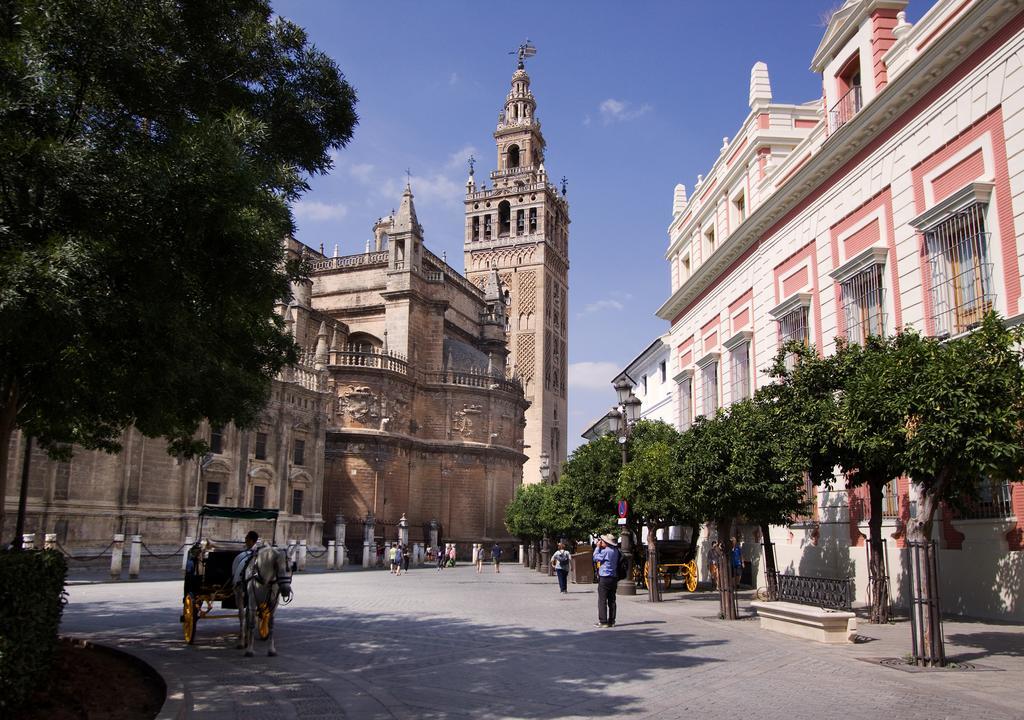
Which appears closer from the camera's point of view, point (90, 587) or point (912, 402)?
point (912, 402)

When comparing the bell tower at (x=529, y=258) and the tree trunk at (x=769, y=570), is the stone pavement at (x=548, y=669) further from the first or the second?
the bell tower at (x=529, y=258)

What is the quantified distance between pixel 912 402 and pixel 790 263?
423 inches

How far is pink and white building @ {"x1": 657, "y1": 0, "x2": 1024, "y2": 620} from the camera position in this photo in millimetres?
12523

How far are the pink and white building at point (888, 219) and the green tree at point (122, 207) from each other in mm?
10388

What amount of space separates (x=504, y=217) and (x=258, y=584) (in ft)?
229

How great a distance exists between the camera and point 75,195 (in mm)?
6340

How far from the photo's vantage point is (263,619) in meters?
10.7

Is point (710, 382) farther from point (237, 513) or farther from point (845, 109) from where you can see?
point (237, 513)

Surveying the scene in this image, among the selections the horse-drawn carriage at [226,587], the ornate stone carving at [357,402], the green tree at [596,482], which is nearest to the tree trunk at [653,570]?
the green tree at [596,482]

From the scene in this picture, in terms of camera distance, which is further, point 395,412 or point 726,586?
point 395,412

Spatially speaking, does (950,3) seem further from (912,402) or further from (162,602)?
(162,602)

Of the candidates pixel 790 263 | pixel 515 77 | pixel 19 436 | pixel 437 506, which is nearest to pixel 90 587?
pixel 19 436

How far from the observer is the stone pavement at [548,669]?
7066mm

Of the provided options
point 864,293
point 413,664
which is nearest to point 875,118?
point 864,293
